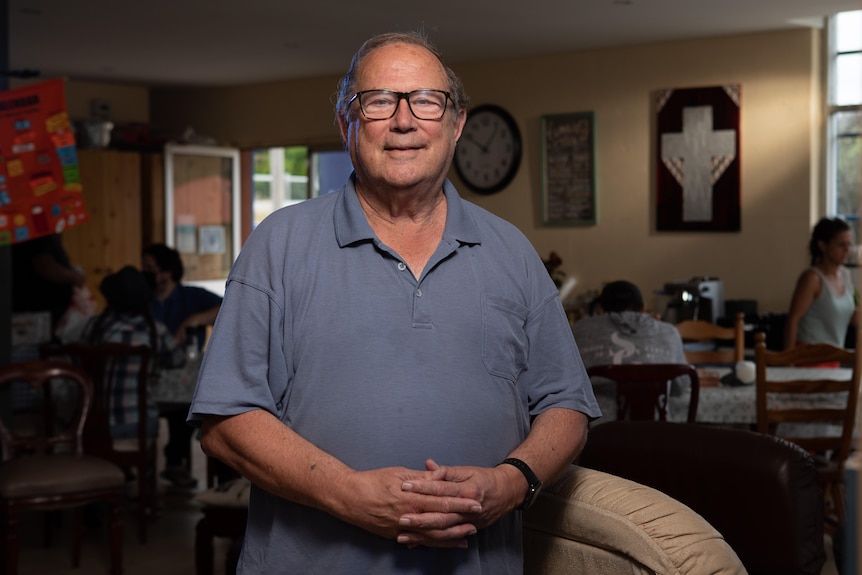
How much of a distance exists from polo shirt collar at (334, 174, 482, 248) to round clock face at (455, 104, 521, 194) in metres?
5.84

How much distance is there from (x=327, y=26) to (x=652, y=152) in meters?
2.26

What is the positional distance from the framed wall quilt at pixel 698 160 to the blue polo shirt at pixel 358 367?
5353 millimetres

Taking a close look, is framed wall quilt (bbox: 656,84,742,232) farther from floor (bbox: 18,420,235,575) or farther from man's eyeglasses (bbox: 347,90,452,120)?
man's eyeglasses (bbox: 347,90,452,120)

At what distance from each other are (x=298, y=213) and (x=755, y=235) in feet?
17.8

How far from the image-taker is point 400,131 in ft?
5.30

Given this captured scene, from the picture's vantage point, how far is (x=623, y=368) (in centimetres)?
380

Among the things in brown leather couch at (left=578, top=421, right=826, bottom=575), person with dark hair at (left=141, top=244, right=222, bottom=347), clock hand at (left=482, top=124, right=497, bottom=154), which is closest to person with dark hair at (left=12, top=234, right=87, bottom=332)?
person with dark hair at (left=141, top=244, right=222, bottom=347)

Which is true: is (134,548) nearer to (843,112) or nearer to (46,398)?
(46,398)

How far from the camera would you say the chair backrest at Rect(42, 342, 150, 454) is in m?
4.45

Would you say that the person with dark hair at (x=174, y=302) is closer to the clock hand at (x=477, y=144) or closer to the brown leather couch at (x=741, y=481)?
the clock hand at (x=477, y=144)

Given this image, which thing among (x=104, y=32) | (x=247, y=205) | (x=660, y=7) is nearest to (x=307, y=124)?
(x=247, y=205)

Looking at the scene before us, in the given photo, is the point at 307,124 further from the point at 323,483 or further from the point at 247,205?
the point at 323,483

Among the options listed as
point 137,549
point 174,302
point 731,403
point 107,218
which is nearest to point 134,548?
point 137,549

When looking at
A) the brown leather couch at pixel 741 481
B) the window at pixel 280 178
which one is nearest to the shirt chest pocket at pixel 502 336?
the brown leather couch at pixel 741 481
